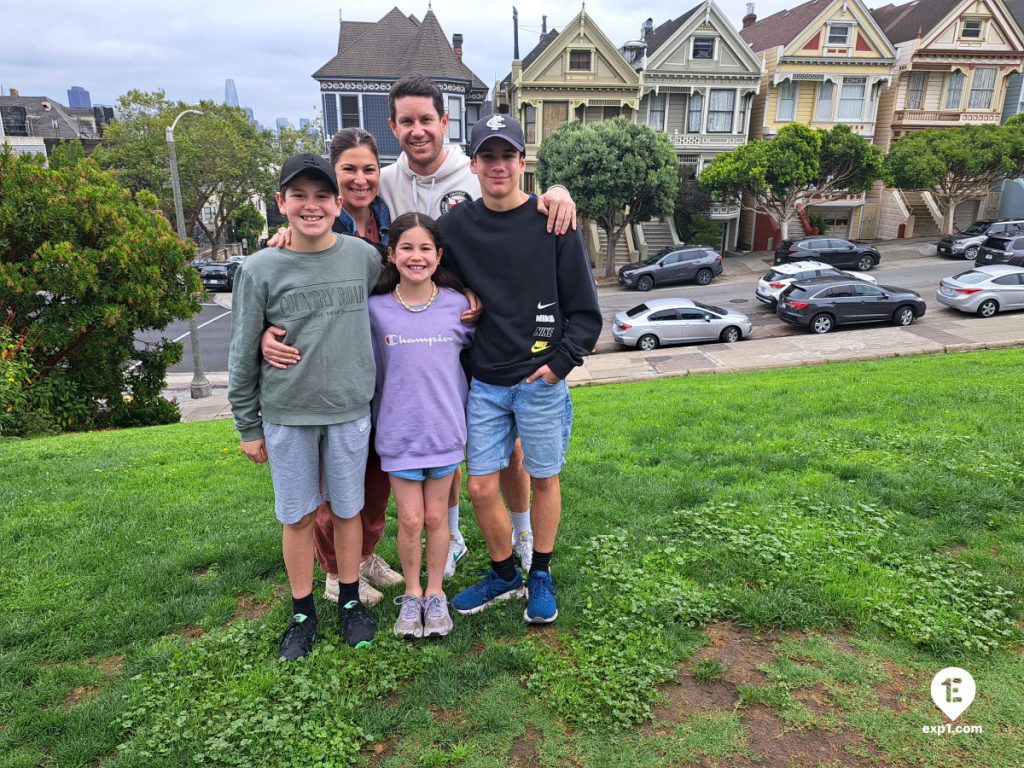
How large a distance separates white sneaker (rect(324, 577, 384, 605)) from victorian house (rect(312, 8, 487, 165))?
3187 cm

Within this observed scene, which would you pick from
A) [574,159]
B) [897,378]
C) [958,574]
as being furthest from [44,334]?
[574,159]

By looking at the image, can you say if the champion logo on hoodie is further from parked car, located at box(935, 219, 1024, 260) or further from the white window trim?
parked car, located at box(935, 219, 1024, 260)

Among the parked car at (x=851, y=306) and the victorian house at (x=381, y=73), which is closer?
the parked car at (x=851, y=306)

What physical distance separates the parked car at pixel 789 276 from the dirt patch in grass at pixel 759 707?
19274 mm

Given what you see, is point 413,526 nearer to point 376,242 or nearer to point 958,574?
point 376,242

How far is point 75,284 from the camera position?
1020 cm

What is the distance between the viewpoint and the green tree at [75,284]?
33.1ft

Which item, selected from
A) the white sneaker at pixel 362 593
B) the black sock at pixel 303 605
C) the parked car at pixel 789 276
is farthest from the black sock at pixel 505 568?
the parked car at pixel 789 276

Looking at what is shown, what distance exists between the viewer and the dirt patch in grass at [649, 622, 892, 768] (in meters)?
2.85

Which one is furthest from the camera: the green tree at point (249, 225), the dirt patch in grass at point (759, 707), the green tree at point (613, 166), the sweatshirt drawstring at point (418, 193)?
the green tree at point (249, 225)

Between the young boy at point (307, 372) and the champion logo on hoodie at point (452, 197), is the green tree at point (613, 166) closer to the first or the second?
the champion logo on hoodie at point (452, 197)

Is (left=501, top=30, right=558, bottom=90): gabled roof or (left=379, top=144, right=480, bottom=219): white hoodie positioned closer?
(left=379, top=144, right=480, bottom=219): white hoodie

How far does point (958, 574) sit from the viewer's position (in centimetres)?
401

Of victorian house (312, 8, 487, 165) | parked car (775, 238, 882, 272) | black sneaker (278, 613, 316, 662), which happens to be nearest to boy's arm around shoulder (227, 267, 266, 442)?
black sneaker (278, 613, 316, 662)
